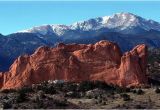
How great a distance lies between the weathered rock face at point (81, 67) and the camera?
116625 mm

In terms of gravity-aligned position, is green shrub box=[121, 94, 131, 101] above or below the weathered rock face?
below

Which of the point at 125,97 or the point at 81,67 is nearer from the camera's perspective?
the point at 125,97

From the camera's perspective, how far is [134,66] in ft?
Result: 384

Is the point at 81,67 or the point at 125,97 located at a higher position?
the point at 81,67

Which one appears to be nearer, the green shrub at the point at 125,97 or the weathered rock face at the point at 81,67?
the green shrub at the point at 125,97

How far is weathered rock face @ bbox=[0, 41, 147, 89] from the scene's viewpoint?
383 ft

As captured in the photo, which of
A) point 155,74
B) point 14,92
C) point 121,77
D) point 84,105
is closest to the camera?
point 84,105

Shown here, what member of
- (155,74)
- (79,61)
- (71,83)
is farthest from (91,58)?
(155,74)

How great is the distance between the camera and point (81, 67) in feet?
386

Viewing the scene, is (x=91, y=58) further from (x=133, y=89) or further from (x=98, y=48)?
(x=133, y=89)

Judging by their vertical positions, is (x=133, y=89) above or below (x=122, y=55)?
below

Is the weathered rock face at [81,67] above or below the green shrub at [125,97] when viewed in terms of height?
above

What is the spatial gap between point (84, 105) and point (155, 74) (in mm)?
71527

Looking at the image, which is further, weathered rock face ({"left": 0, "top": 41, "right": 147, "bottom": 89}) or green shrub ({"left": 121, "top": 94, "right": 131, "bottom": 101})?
weathered rock face ({"left": 0, "top": 41, "right": 147, "bottom": 89})
